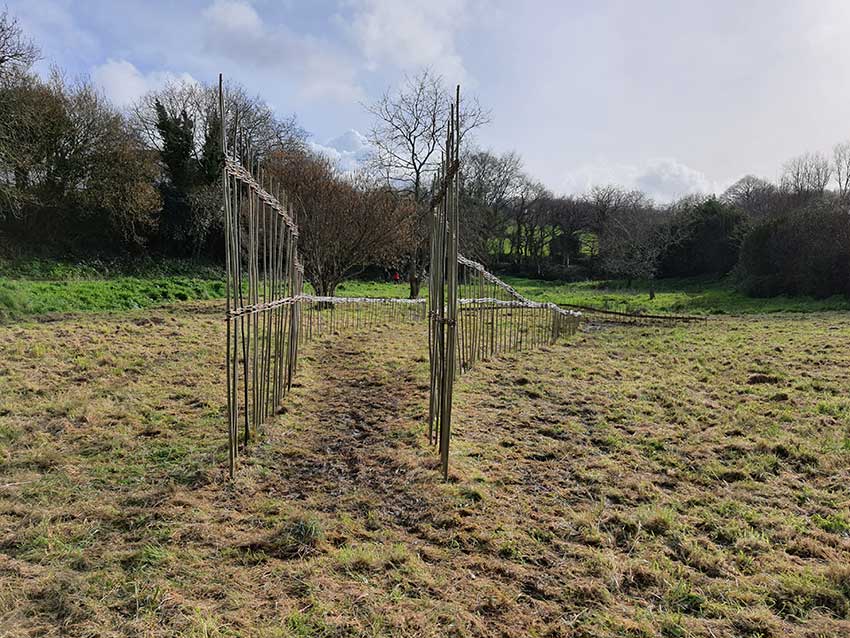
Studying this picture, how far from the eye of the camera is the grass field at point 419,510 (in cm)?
220

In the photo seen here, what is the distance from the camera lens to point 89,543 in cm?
264

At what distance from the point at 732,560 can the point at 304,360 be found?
18.7 feet

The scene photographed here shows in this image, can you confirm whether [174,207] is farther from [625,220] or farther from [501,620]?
[625,220]

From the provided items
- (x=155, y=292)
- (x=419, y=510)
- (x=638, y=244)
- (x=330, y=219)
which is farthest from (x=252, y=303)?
(x=638, y=244)

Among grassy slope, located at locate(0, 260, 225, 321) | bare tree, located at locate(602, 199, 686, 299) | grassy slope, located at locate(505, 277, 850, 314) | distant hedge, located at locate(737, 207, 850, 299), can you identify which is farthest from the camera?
bare tree, located at locate(602, 199, 686, 299)

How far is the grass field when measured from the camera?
2.20 meters

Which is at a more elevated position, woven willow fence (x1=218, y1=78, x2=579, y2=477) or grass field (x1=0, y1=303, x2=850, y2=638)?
woven willow fence (x1=218, y1=78, x2=579, y2=477)

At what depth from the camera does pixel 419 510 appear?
10.2 feet

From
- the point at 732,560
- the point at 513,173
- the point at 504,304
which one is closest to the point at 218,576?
the point at 732,560

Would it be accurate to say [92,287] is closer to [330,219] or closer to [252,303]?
[330,219]

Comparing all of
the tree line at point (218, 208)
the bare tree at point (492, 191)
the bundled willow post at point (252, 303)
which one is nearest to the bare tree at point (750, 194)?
the tree line at point (218, 208)

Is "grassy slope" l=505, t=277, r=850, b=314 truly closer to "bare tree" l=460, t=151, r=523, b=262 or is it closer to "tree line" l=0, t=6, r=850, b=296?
"tree line" l=0, t=6, r=850, b=296

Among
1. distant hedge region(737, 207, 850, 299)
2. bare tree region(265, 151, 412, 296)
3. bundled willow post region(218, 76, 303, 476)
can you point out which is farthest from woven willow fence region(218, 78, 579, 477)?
distant hedge region(737, 207, 850, 299)

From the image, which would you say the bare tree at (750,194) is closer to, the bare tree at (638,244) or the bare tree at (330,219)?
the bare tree at (638,244)
